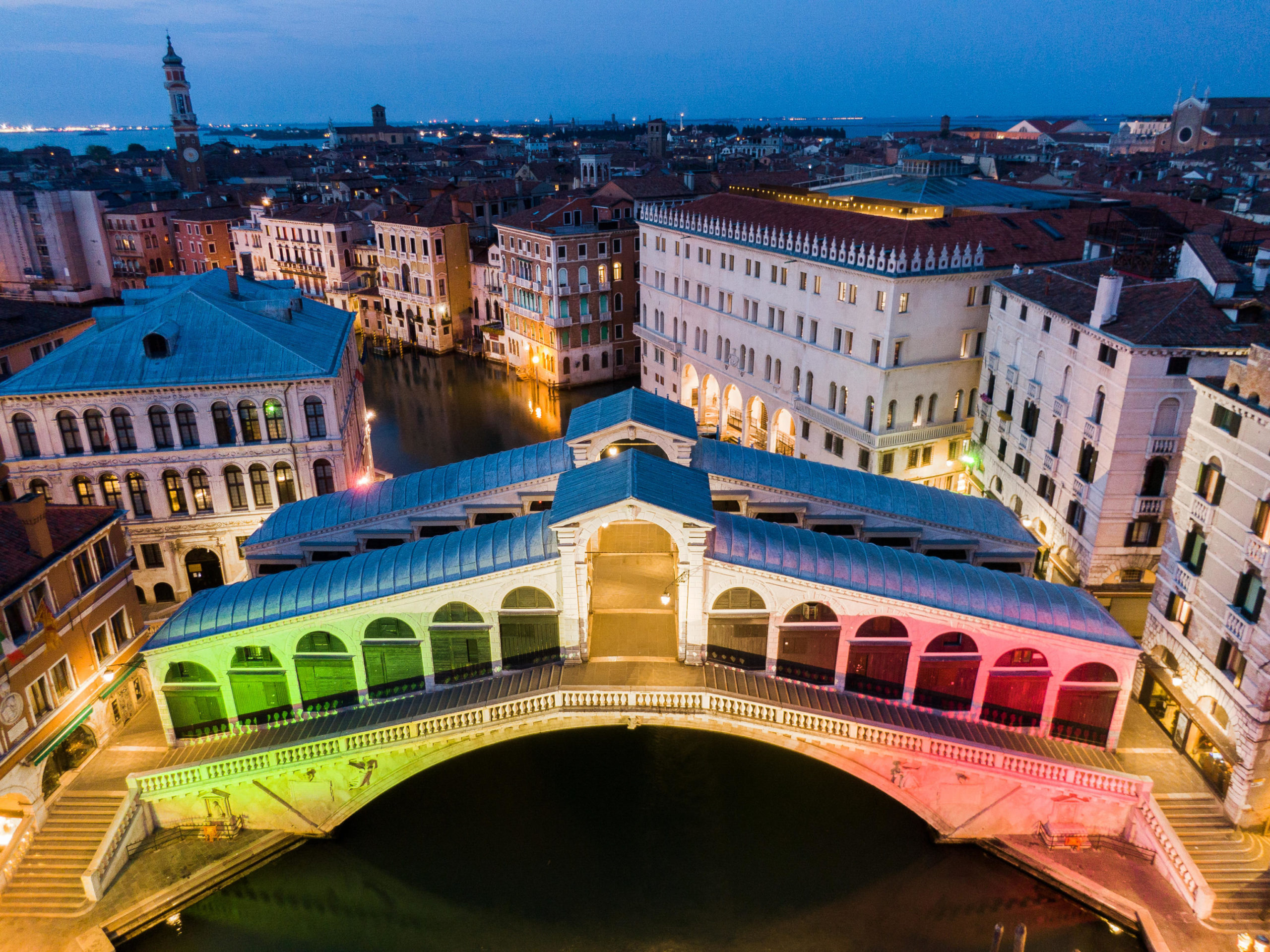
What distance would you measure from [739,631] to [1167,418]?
2016cm

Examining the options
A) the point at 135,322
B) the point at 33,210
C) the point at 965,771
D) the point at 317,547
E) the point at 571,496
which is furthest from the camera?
the point at 33,210

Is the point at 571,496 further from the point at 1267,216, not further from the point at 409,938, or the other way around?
the point at 1267,216

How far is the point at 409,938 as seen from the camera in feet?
89.9

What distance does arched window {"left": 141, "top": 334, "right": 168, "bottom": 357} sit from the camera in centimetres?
3938

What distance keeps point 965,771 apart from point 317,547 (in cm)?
2786

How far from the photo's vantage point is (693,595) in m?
30.2

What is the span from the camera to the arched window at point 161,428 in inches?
1575

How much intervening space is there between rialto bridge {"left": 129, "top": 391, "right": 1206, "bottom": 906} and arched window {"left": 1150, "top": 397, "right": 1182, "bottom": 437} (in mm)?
9593

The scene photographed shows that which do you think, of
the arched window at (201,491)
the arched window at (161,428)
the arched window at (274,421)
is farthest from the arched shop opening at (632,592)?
Result: the arched window at (161,428)

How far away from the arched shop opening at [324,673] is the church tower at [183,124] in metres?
146

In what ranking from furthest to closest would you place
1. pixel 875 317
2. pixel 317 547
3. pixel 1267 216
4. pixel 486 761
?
pixel 1267 216 < pixel 875 317 < pixel 317 547 < pixel 486 761

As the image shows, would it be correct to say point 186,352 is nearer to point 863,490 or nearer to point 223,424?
point 223,424

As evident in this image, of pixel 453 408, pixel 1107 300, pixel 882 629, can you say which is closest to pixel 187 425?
pixel 882 629

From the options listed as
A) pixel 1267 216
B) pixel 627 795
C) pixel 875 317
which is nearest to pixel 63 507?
pixel 627 795
